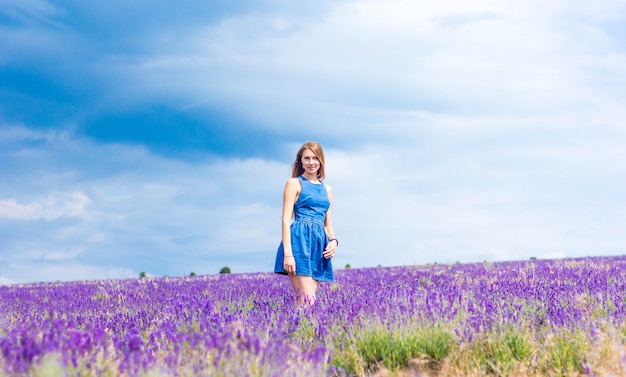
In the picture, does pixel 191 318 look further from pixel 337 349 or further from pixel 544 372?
pixel 544 372

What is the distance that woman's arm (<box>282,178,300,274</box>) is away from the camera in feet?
16.7

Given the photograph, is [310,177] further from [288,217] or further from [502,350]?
[502,350]

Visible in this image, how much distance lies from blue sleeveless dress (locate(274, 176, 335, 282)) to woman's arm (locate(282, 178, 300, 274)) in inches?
3.6

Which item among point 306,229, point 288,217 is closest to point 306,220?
point 306,229

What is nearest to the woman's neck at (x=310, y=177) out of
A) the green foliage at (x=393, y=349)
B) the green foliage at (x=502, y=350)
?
the green foliage at (x=393, y=349)

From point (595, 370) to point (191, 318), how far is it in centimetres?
262

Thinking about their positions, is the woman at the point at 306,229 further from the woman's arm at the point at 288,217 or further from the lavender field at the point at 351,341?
the lavender field at the point at 351,341

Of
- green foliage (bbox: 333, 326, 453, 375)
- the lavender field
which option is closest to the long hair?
the lavender field

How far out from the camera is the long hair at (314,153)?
5426mm

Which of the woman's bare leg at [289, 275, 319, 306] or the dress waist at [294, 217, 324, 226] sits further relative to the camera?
the dress waist at [294, 217, 324, 226]

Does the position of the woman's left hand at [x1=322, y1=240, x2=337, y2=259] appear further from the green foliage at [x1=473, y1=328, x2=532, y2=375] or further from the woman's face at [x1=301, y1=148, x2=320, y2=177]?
the green foliage at [x1=473, y1=328, x2=532, y2=375]

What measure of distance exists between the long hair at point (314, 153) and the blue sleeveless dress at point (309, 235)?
0.40ft

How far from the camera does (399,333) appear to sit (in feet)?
11.9

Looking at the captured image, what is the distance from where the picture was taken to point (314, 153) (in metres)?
5.41
